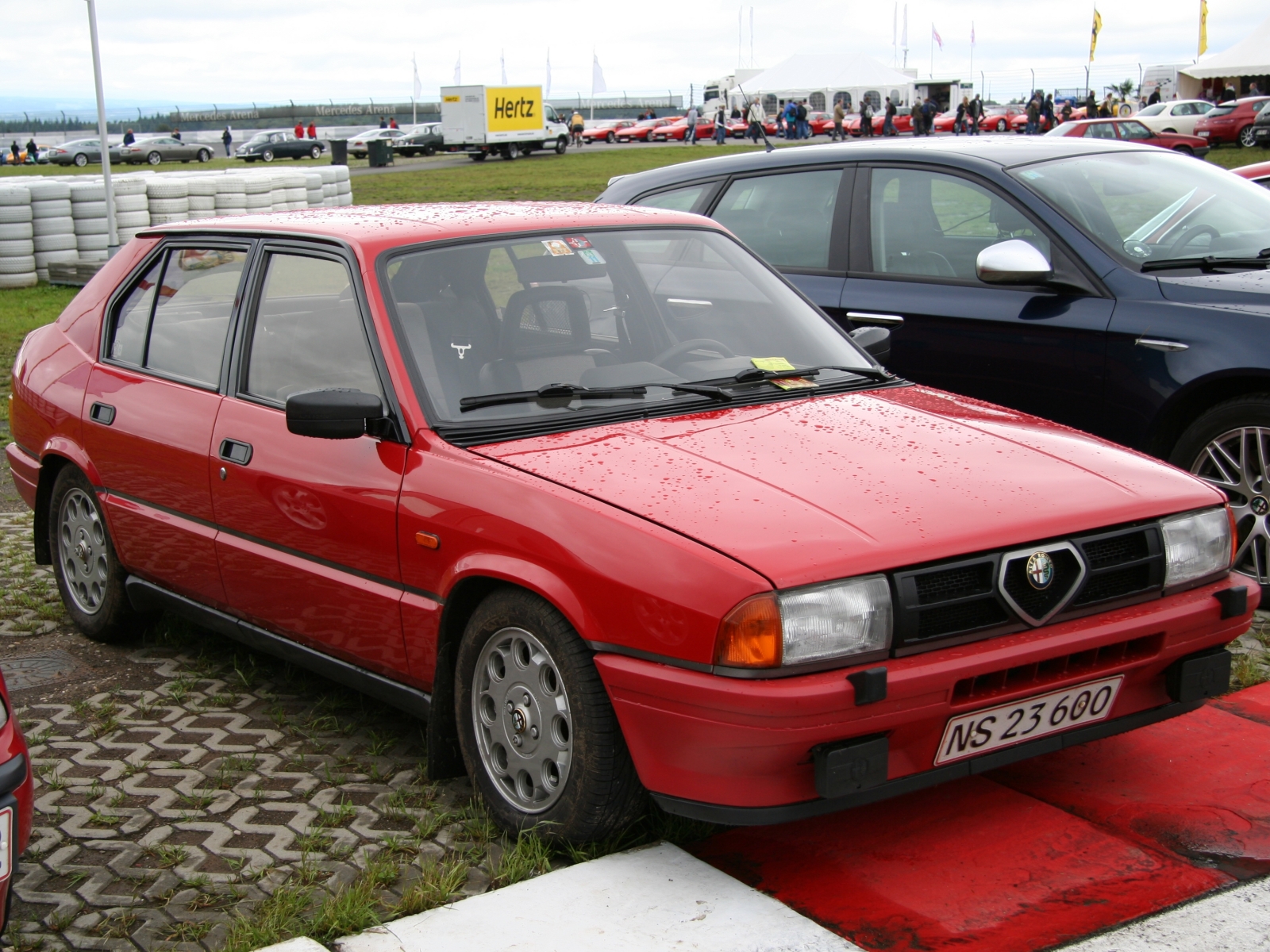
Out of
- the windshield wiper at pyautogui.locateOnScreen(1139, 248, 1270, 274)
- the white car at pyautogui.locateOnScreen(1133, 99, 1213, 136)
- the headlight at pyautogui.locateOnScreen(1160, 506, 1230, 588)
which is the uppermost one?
the white car at pyautogui.locateOnScreen(1133, 99, 1213, 136)

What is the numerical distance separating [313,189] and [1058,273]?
1965cm

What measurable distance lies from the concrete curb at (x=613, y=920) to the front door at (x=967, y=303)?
9.86 ft

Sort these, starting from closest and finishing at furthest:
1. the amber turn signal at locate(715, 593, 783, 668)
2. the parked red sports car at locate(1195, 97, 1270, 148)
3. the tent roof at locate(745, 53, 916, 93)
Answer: the amber turn signal at locate(715, 593, 783, 668)
the parked red sports car at locate(1195, 97, 1270, 148)
the tent roof at locate(745, 53, 916, 93)

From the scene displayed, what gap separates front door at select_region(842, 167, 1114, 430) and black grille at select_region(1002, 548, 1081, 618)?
7.68 feet

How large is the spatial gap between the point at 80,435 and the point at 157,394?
0.57m

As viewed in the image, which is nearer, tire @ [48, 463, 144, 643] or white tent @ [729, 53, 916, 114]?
tire @ [48, 463, 144, 643]


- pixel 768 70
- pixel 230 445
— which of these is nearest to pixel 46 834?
pixel 230 445

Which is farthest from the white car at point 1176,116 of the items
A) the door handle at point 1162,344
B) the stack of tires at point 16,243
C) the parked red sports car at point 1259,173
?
the door handle at point 1162,344

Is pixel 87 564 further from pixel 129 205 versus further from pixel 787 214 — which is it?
pixel 129 205

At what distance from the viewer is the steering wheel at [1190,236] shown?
18.3 ft

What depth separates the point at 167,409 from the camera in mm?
4730

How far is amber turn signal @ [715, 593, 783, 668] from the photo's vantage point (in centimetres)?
291

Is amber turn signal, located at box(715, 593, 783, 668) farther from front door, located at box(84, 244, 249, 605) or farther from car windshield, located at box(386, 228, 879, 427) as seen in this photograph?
front door, located at box(84, 244, 249, 605)

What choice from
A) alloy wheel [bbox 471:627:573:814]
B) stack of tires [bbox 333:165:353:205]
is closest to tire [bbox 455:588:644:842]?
alloy wheel [bbox 471:627:573:814]
